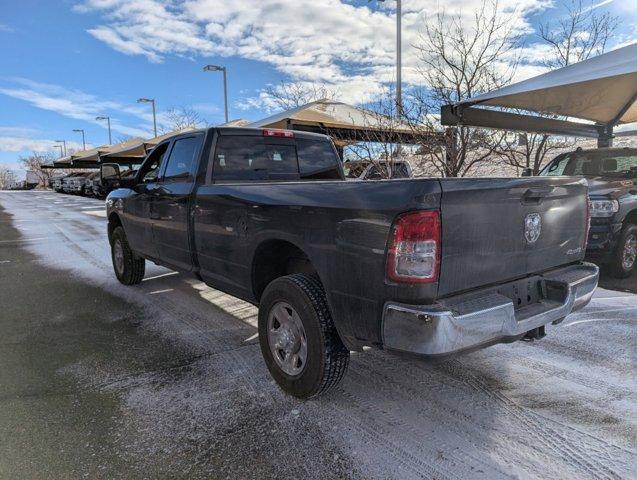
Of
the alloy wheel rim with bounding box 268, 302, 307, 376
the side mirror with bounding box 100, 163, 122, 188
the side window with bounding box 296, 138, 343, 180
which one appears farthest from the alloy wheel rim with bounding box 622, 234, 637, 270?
the side mirror with bounding box 100, 163, 122, 188

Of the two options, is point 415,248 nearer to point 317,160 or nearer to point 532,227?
point 532,227

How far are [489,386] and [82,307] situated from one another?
15.1 ft

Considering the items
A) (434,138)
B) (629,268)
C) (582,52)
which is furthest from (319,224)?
(582,52)

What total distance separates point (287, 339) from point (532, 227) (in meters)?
1.77

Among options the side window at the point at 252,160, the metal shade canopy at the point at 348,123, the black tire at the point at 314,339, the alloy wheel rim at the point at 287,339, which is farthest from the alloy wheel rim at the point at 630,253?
the alloy wheel rim at the point at 287,339

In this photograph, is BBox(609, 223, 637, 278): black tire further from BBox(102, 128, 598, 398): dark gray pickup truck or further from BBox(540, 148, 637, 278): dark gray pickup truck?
BBox(102, 128, 598, 398): dark gray pickup truck

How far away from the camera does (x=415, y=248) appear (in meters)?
2.38

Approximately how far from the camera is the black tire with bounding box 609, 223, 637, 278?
20.5ft

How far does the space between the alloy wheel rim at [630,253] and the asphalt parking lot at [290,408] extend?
174 cm

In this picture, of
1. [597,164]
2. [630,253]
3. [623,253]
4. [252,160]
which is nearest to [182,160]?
[252,160]

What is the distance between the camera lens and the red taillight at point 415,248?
2.37m

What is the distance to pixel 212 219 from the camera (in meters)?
4.02

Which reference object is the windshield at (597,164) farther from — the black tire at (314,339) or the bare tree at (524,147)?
the black tire at (314,339)

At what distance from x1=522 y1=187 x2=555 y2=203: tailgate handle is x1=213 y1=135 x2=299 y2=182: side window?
8.24ft
